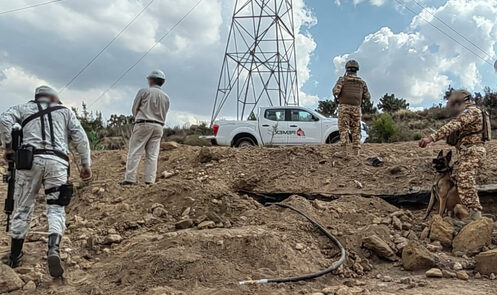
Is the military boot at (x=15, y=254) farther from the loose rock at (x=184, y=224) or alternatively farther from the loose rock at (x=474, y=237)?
the loose rock at (x=474, y=237)

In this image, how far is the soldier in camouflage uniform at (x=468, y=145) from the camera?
5328 millimetres

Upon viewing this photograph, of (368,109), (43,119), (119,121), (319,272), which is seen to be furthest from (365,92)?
(368,109)

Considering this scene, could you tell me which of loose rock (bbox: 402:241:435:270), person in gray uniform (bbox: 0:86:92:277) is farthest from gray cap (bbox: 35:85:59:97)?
loose rock (bbox: 402:241:435:270)

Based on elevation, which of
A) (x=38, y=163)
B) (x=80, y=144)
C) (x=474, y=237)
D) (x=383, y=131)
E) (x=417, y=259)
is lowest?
(x=417, y=259)

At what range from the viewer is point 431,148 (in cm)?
984

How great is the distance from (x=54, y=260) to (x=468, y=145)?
470cm

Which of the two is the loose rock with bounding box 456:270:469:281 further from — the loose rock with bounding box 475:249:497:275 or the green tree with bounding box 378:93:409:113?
the green tree with bounding box 378:93:409:113

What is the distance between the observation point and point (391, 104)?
2825cm

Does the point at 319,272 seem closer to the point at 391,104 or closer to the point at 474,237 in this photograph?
the point at 474,237

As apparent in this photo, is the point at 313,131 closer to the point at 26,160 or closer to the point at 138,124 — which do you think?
the point at 138,124

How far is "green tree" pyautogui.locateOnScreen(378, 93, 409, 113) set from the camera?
91.7ft

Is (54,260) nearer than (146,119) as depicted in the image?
Yes

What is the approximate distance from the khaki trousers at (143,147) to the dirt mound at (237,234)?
39 cm

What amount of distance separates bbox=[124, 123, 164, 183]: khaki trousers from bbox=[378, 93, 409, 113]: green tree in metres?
22.9
